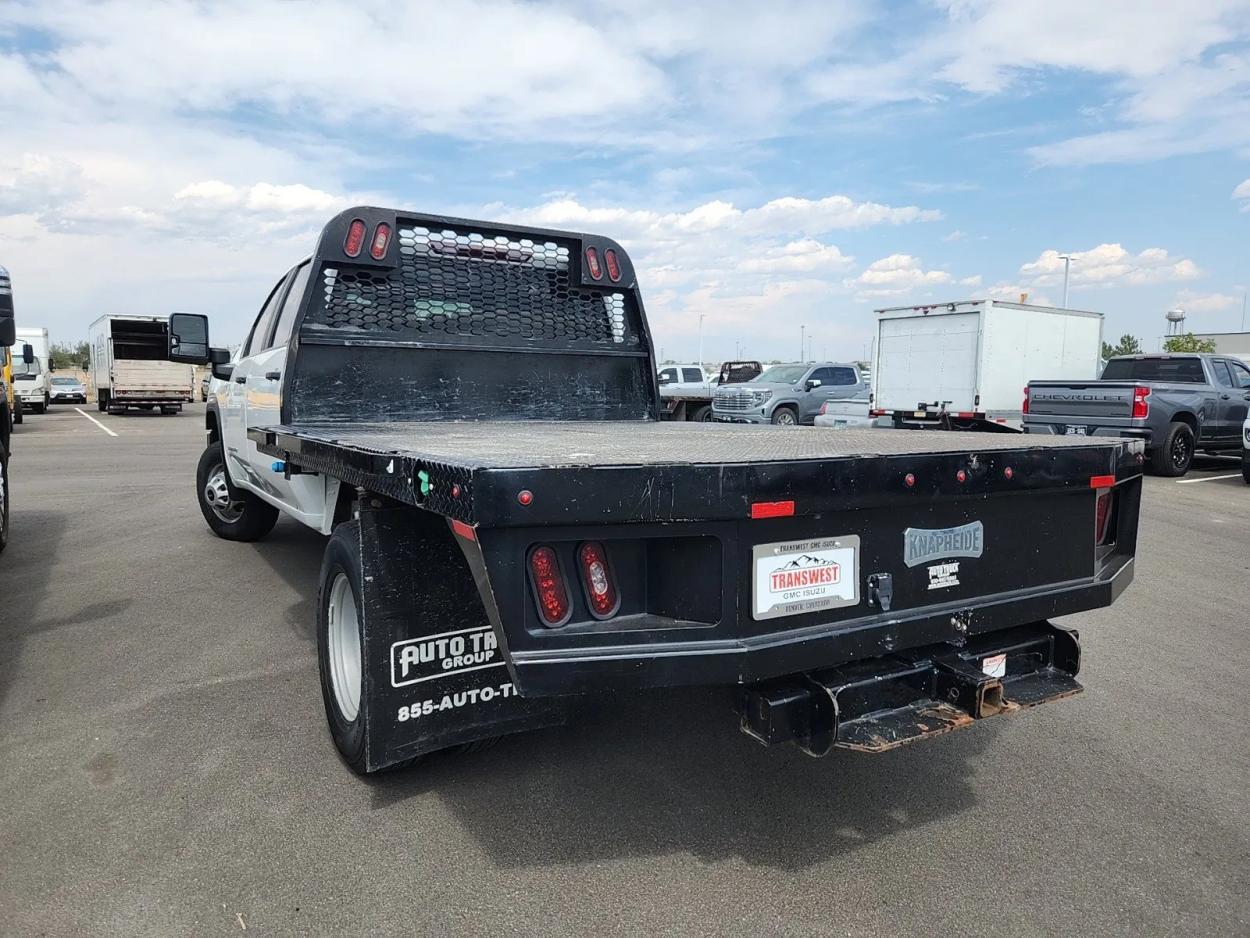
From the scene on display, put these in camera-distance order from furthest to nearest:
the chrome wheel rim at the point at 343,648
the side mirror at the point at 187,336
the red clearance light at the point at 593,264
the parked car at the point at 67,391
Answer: the parked car at the point at 67,391 → the side mirror at the point at 187,336 → the red clearance light at the point at 593,264 → the chrome wheel rim at the point at 343,648

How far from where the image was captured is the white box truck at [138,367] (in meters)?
26.6

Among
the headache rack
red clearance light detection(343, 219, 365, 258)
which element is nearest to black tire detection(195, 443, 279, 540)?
the headache rack

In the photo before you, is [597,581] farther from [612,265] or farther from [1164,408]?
[1164,408]

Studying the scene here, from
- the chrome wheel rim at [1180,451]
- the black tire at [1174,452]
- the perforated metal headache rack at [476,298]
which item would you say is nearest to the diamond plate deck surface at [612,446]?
the perforated metal headache rack at [476,298]

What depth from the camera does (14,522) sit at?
8219 millimetres

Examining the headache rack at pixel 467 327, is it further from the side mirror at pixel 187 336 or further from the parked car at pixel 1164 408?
the parked car at pixel 1164 408

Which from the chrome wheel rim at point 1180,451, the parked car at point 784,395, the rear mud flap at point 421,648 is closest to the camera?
the rear mud flap at point 421,648

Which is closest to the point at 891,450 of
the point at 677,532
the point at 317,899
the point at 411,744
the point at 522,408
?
the point at 677,532

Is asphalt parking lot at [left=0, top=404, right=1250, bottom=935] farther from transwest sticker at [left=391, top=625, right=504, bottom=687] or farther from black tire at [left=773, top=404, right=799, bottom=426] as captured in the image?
black tire at [left=773, top=404, right=799, bottom=426]

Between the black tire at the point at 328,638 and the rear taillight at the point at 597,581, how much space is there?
88 centimetres

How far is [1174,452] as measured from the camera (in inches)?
534

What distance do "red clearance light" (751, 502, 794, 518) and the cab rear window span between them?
49.5 feet

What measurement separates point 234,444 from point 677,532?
4.87m

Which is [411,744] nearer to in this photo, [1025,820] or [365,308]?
[1025,820]
